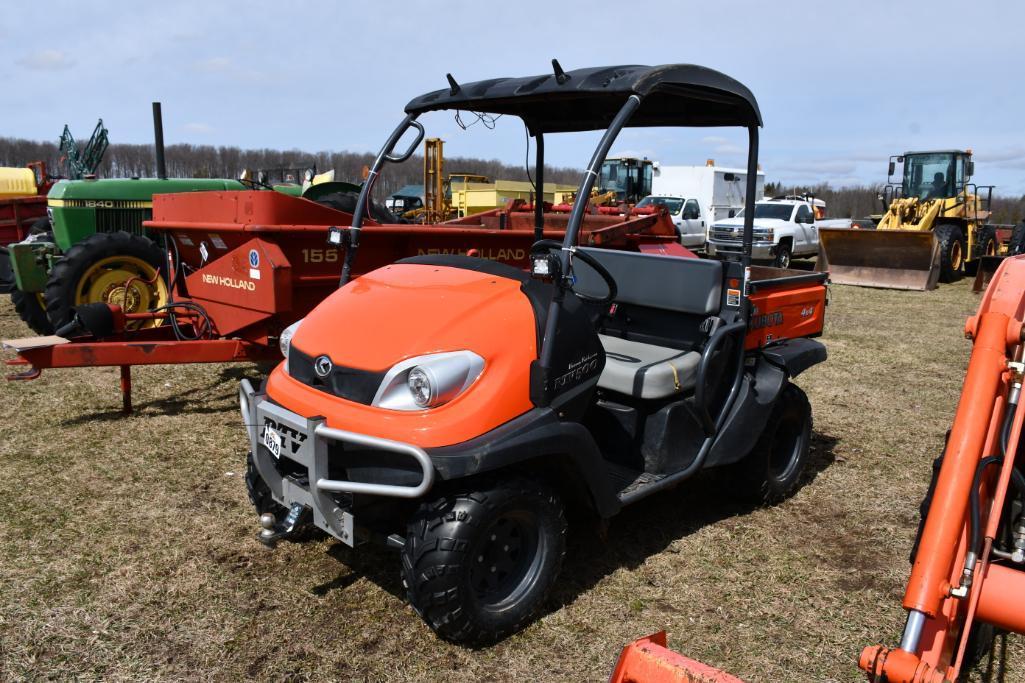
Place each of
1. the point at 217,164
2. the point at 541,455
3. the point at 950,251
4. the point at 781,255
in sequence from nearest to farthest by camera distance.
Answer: the point at 541,455
the point at 950,251
the point at 781,255
the point at 217,164

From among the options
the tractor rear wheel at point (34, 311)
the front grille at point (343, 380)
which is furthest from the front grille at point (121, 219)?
the front grille at point (343, 380)

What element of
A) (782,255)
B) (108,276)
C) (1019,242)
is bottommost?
(782,255)

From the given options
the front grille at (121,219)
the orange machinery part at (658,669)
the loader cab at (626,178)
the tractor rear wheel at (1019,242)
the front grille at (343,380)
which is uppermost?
the loader cab at (626,178)

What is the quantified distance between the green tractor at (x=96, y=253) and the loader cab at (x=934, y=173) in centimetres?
1377

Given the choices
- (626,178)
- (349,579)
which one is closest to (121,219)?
(349,579)

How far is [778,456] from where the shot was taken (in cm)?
432

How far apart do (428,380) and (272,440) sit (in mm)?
706

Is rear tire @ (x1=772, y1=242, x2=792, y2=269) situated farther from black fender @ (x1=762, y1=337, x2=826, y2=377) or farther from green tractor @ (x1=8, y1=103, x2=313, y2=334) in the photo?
black fender @ (x1=762, y1=337, x2=826, y2=377)

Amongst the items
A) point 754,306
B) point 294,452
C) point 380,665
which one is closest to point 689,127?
point 754,306

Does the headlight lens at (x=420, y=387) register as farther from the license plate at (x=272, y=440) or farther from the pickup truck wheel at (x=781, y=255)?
the pickup truck wheel at (x=781, y=255)

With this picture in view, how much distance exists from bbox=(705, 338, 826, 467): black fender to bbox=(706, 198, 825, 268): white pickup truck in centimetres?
1175

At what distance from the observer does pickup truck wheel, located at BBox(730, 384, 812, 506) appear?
4004mm

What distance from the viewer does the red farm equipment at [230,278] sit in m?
5.15

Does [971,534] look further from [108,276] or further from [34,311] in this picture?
[34,311]
